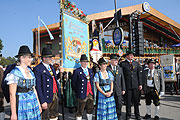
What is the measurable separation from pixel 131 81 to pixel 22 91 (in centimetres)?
360

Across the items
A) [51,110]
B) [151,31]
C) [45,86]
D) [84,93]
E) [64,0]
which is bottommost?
[51,110]

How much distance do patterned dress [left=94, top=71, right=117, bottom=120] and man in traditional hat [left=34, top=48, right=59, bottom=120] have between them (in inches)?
46.4

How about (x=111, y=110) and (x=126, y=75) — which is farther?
(x=126, y=75)

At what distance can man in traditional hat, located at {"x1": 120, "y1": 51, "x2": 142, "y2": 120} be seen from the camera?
512cm

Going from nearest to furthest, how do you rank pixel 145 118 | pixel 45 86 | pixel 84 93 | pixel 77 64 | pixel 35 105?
pixel 35 105
pixel 45 86
pixel 84 93
pixel 145 118
pixel 77 64

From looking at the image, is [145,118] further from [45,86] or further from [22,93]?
[22,93]

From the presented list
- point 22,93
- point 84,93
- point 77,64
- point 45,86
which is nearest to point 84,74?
point 84,93

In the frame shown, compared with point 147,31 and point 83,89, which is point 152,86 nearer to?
point 83,89

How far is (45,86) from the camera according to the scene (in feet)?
11.8

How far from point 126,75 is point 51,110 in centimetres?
278

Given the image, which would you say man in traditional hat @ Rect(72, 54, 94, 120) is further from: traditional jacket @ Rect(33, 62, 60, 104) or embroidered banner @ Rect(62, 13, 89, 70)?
embroidered banner @ Rect(62, 13, 89, 70)

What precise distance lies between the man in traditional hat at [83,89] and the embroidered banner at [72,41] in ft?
3.40

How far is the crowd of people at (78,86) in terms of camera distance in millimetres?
2697

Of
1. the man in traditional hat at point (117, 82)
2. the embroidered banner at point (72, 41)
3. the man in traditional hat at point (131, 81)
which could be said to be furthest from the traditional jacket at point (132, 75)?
the embroidered banner at point (72, 41)
